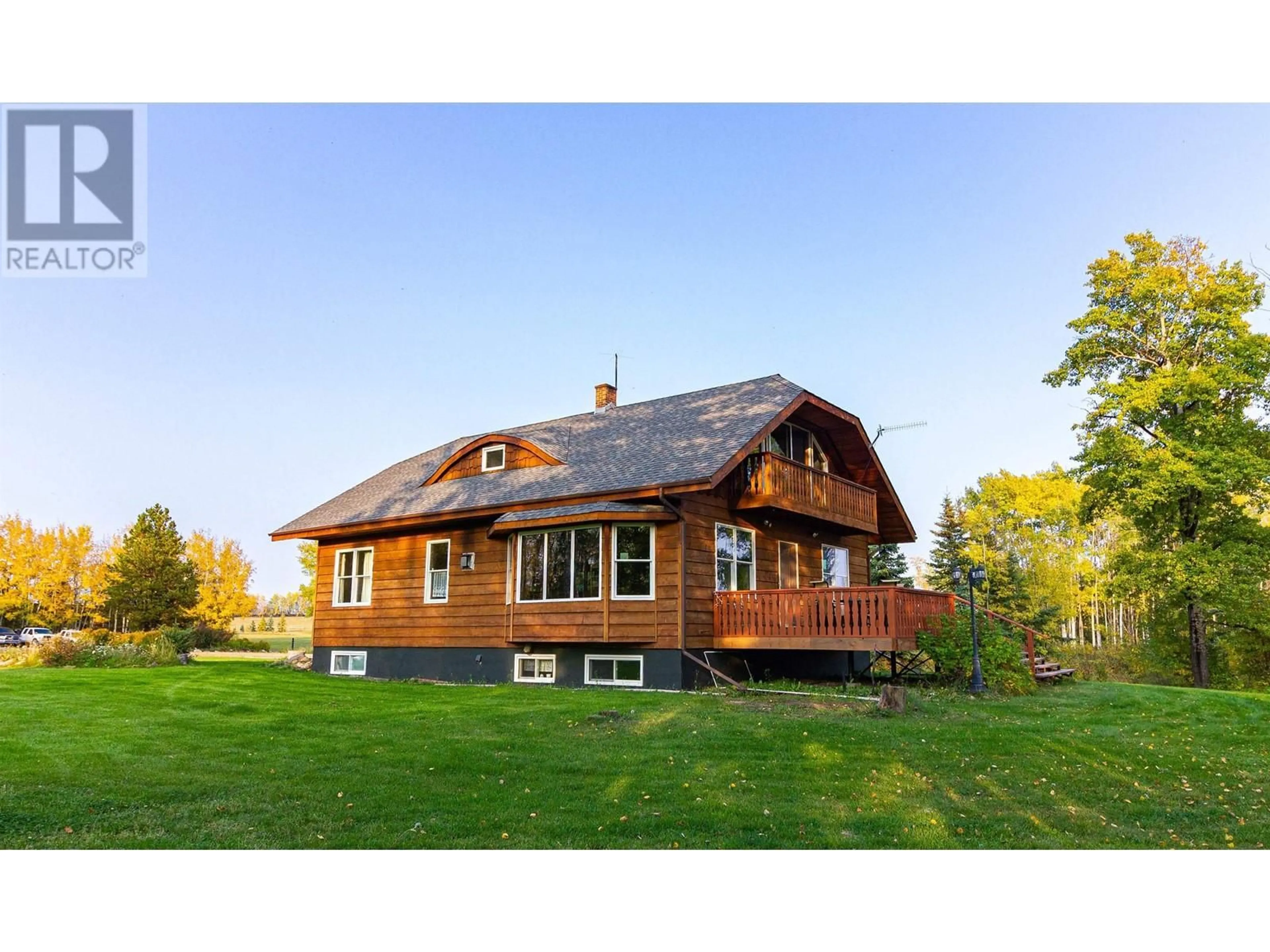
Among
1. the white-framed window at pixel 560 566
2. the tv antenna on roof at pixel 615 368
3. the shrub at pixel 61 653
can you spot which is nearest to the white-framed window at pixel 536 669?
the white-framed window at pixel 560 566

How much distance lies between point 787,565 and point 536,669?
229 inches

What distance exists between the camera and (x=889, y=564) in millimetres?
33000

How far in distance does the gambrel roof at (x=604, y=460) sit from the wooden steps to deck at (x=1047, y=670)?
499 centimetres

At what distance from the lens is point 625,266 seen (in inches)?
904

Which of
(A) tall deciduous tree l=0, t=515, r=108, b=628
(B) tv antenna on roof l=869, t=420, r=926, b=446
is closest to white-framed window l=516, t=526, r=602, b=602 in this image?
(B) tv antenna on roof l=869, t=420, r=926, b=446

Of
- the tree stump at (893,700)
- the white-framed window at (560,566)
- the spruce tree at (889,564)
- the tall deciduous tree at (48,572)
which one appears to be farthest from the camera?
the tall deciduous tree at (48,572)

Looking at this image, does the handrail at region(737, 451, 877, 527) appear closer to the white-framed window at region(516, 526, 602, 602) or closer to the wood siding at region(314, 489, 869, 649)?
the wood siding at region(314, 489, 869, 649)

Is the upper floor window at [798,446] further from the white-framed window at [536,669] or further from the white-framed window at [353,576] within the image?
the white-framed window at [353,576]

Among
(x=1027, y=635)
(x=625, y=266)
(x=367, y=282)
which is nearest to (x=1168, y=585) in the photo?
(x=1027, y=635)

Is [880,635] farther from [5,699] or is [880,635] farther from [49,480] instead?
[49,480]

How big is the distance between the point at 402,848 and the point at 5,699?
9343 millimetres

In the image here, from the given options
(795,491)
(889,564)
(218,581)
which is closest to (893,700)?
(795,491)

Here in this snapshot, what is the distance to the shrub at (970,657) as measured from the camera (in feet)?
48.8

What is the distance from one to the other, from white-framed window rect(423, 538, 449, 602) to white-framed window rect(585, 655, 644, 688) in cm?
431
